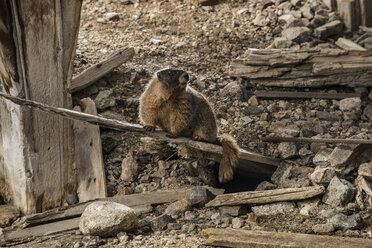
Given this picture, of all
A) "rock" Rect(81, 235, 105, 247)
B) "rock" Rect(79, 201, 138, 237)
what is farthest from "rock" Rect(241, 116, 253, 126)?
"rock" Rect(81, 235, 105, 247)

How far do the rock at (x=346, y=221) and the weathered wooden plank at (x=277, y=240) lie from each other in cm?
34

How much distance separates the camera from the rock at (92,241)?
4.10 m

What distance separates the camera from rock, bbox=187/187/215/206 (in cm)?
489

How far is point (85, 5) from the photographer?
839 cm

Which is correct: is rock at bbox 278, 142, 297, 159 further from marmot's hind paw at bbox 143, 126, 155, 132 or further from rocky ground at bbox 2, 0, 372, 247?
marmot's hind paw at bbox 143, 126, 155, 132

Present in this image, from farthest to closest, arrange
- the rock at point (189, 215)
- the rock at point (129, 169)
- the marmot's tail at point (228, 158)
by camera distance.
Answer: the rock at point (129, 169)
the marmot's tail at point (228, 158)
the rock at point (189, 215)

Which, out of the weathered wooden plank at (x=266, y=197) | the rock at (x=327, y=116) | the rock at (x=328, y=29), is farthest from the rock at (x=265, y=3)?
the weathered wooden plank at (x=266, y=197)

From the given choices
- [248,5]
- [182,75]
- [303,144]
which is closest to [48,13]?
[182,75]

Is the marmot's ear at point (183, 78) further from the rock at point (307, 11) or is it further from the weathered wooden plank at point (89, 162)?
the rock at point (307, 11)

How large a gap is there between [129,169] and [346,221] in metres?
2.32

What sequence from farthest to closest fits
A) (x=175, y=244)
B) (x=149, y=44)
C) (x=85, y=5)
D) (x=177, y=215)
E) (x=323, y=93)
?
(x=85, y=5)
(x=149, y=44)
(x=323, y=93)
(x=177, y=215)
(x=175, y=244)

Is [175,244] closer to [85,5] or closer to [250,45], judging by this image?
[250,45]

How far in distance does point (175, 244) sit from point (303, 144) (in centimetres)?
234

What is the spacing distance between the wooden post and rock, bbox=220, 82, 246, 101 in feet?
7.90
